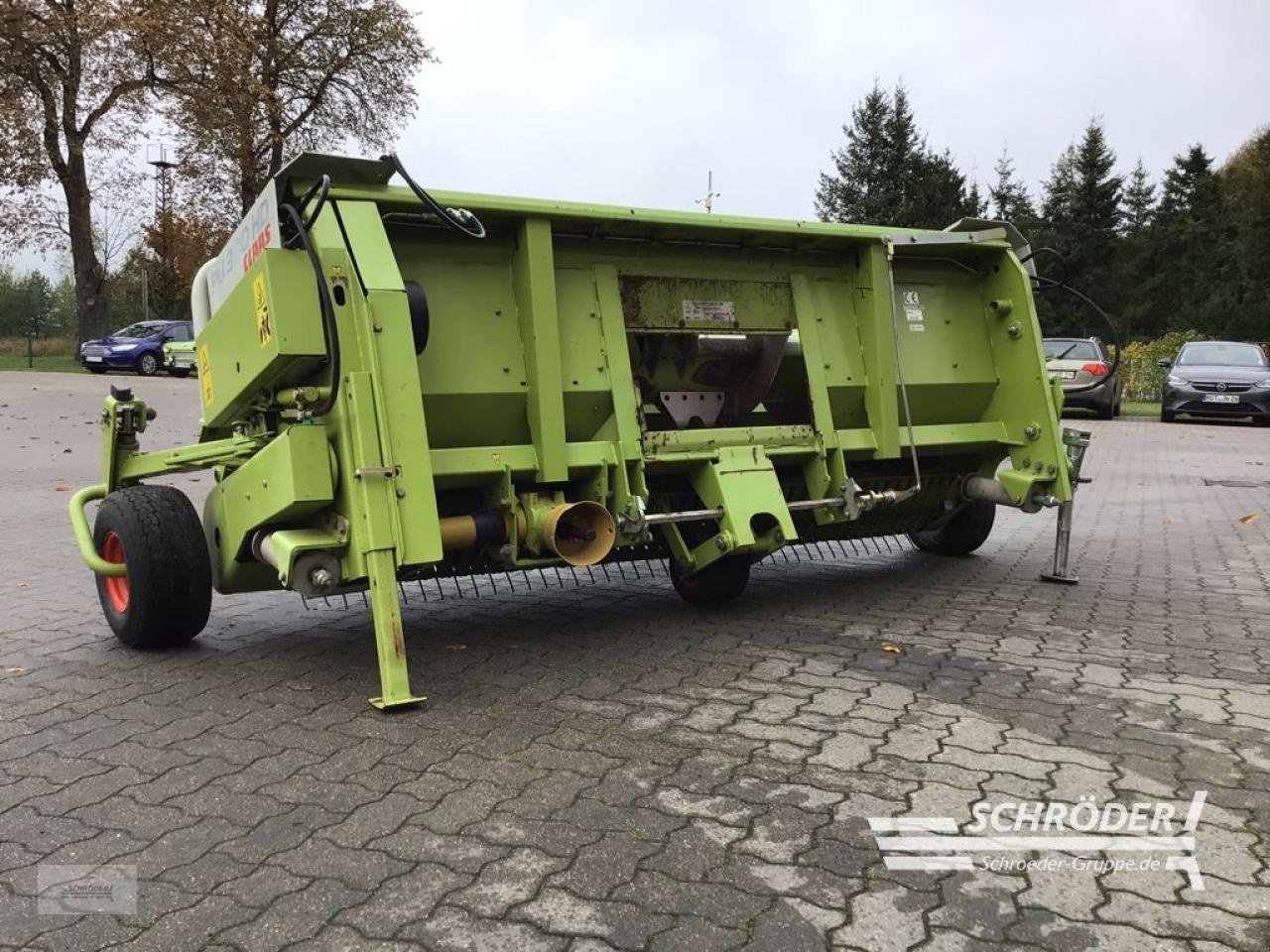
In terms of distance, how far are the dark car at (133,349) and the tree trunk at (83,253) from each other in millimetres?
1258

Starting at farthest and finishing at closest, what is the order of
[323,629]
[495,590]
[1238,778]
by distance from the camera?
[495,590], [323,629], [1238,778]

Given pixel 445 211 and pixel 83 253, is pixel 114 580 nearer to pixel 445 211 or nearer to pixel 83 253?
pixel 445 211

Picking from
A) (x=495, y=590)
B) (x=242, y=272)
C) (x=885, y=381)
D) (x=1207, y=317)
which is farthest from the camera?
(x=1207, y=317)

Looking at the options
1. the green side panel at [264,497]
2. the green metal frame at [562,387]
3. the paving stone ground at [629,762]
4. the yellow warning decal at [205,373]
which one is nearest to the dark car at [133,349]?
the paving stone ground at [629,762]

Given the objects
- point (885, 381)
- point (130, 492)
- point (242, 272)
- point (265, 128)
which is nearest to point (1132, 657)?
point (885, 381)

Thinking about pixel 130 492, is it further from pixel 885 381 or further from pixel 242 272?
pixel 885 381

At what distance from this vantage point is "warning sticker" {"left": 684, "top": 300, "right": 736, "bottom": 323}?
444cm

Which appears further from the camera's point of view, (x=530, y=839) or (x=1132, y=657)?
(x=1132, y=657)

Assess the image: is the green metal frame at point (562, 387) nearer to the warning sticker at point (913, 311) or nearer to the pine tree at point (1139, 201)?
the warning sticker at point (913, 311)

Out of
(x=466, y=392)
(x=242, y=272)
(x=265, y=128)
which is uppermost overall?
(x=265, y=128)

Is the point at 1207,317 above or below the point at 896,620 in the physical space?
above

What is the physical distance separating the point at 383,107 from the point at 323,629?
2798 centimetres

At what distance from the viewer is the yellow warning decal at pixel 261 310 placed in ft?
11.2

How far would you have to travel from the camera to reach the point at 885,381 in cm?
470
